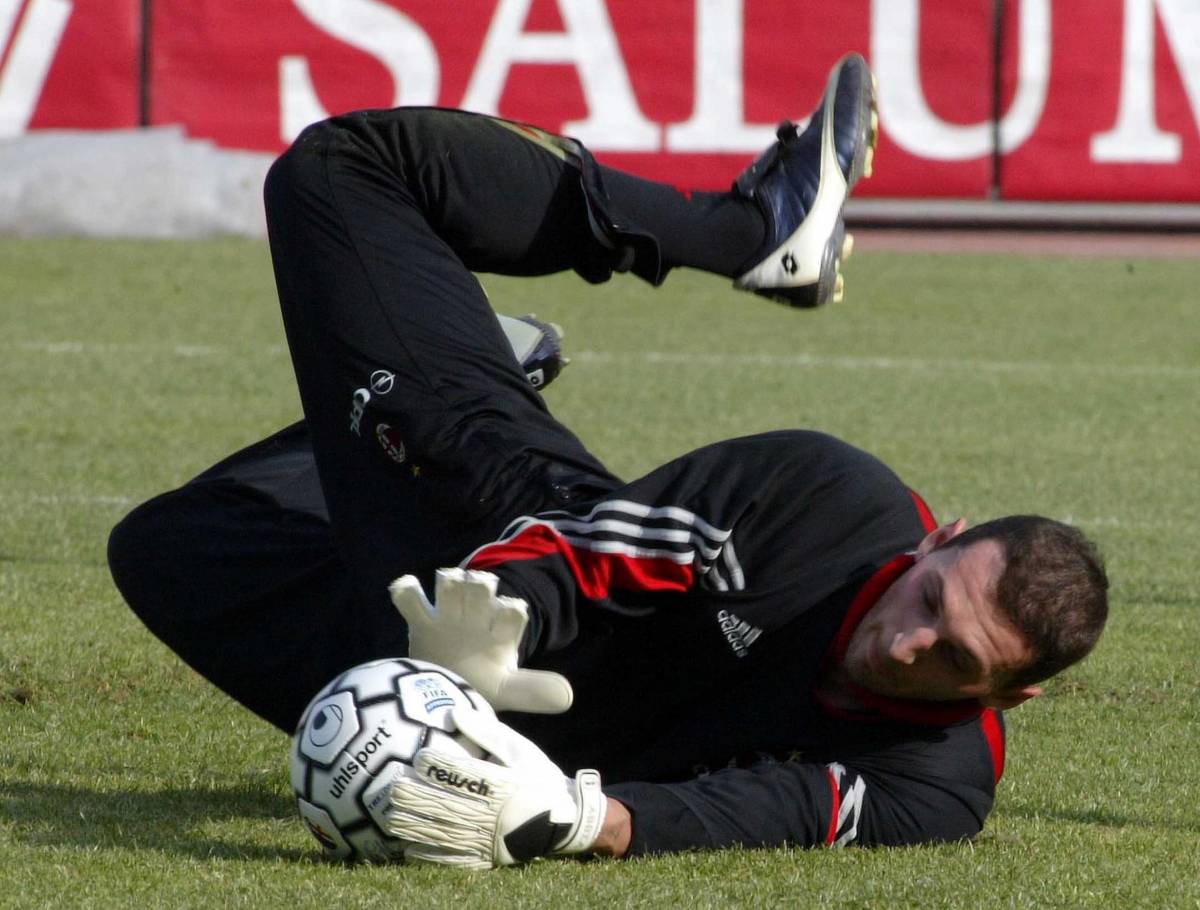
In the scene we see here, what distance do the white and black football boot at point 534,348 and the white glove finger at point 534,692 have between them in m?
1.38

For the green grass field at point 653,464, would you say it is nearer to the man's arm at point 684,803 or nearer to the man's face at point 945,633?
the man's arm at point 684,803

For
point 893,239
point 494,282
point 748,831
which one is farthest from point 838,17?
point 748,831

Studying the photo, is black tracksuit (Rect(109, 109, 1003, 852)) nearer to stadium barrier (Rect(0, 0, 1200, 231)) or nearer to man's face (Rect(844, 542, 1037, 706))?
man's face (Rect(844, 542, 1037, 706))

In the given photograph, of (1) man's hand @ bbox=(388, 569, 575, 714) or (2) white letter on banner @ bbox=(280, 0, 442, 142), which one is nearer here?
(1) man's hand @ bbox=(388, 569, 575, 714)

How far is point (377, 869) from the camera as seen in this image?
321 centimetres

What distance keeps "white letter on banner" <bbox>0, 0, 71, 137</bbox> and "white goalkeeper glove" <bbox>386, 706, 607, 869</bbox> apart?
1243 centimetres

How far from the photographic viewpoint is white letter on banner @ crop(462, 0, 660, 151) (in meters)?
14.5

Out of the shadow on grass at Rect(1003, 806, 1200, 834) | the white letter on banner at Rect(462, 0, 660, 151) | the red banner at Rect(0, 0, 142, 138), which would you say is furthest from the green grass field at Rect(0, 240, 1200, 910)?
the white letter on banner at Rect(462, 0, 660, 151)

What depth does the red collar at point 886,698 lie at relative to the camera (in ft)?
11.1

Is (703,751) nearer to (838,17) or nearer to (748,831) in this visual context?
(748,831)

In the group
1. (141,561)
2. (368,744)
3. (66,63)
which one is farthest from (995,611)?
(66,63)

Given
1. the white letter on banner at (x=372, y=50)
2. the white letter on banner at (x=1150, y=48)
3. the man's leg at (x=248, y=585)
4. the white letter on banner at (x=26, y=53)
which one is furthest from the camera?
the white letter on banner at (x=372, y=50)

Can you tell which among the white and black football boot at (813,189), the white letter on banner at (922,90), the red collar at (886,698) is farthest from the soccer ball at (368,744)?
the white letter on banner at (922,90)

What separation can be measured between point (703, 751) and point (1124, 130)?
1169 cm
